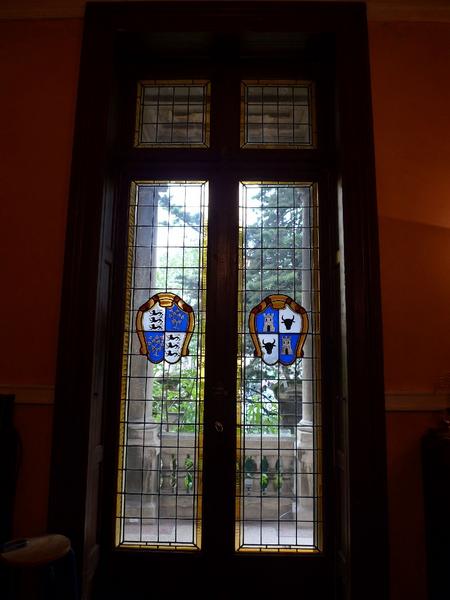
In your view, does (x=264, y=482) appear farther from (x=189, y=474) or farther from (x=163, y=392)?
(x=163, y=392)

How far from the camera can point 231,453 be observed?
103 inches

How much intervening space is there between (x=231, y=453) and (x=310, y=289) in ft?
3.58

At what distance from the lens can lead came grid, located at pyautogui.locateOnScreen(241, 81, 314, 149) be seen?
114 inches
